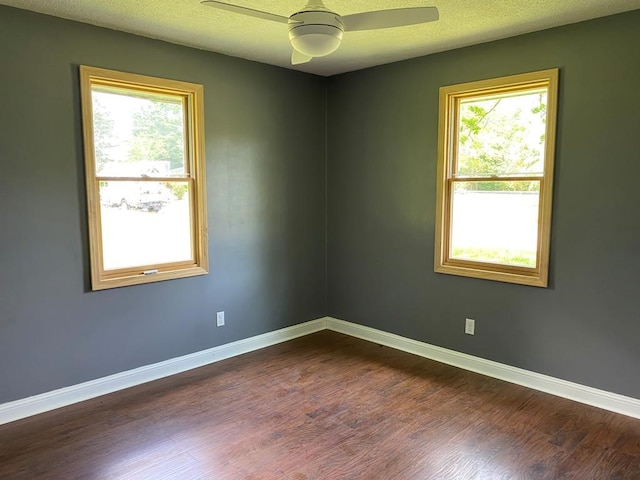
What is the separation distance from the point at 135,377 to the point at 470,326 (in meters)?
Result: 2.68

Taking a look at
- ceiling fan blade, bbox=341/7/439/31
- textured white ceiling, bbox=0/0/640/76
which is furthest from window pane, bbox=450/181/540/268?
ceiling fan blade, bbox=341/7/439/31

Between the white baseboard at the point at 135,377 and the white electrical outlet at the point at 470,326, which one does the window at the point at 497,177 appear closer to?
the white electrical outlet at the point at 470,326

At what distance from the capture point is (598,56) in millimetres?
2910

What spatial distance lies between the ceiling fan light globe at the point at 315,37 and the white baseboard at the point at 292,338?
266 cm

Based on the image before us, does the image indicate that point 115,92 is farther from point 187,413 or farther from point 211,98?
point 187,413

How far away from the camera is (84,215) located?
121 inches

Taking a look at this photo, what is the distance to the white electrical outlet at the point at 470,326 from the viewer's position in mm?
3658

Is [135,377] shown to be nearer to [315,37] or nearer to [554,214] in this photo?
[315,37]

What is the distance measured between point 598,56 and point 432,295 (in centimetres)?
212

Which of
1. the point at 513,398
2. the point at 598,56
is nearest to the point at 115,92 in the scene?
the point at 598,56

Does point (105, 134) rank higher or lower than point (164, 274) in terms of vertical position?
higher

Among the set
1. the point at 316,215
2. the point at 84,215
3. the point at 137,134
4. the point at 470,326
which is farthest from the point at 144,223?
the point at 470,326

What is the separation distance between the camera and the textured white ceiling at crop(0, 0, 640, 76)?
265 centimetres

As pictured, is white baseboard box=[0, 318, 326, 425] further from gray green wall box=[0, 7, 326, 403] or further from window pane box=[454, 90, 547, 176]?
window pane box=[454, 90, 547, 176]
